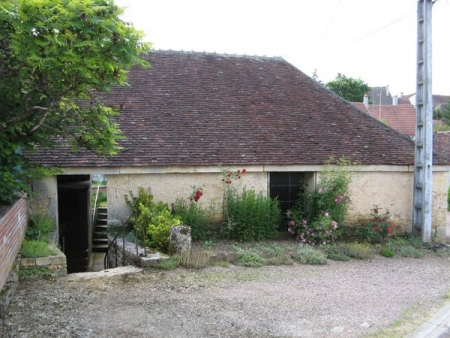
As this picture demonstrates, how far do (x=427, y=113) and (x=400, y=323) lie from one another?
7.30m

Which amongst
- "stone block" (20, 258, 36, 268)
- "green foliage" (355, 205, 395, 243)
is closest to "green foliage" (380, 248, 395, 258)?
"green foliage" (355, 205, 395, 243)

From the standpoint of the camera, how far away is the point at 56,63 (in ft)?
15.3

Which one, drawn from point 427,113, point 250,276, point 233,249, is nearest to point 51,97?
point 250,276

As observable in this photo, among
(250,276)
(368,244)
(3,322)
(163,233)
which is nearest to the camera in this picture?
(3,322)

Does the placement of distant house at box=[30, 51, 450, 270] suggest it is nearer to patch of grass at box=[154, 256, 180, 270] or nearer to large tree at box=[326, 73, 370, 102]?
patch of grass at box=[154, 256, 180, 270]

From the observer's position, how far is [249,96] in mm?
13594

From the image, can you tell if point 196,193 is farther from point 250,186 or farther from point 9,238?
point 9,238

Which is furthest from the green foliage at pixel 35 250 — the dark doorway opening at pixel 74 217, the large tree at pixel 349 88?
the large tree at pixel 349 88

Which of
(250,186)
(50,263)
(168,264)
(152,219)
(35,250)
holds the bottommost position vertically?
(168,264)

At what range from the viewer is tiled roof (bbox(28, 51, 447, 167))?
437 inches

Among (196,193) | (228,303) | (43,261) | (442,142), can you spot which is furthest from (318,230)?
(442,142)

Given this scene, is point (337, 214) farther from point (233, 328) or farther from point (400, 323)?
point (233, 328)

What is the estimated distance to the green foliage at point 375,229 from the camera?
11656 millimetres

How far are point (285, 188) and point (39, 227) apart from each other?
22.7 ft
